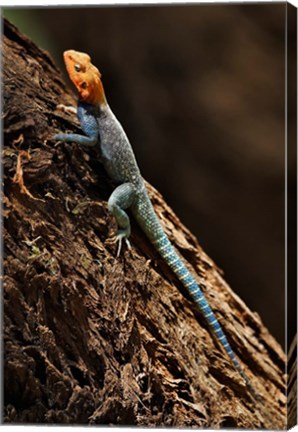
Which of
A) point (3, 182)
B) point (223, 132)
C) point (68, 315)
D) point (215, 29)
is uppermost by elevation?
point (215, 29)

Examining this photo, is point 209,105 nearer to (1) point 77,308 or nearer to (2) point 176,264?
(2) point 176,264

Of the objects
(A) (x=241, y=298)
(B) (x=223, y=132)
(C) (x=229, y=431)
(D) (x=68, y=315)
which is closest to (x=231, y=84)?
(B) (x=223, y=132)

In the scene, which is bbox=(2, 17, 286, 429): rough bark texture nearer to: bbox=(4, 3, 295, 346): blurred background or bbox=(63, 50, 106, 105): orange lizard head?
bbox=(63, 50, 106, 105): orange lizard head

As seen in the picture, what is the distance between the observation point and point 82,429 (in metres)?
3.57

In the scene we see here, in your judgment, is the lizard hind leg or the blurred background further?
the lizard hind leg

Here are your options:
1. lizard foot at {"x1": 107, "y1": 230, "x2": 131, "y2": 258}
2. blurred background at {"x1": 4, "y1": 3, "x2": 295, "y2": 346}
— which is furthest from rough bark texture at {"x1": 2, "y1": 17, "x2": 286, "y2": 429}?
blurred background at {"x1": 4, "y1": 3, "x2": 295, "y2": 346}

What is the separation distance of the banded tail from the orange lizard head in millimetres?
503

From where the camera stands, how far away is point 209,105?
353 centimetres

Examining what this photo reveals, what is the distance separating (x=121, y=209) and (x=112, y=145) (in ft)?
0.94

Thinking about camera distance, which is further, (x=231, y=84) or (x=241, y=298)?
(x=241, y=298)

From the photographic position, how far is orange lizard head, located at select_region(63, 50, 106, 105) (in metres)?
3.59

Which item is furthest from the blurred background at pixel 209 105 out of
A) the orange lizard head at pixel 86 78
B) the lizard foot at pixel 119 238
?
the lizard foot at pixel 119 238

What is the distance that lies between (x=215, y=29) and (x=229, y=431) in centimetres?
176

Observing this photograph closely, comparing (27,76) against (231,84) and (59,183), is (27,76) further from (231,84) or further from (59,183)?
(231,84)
